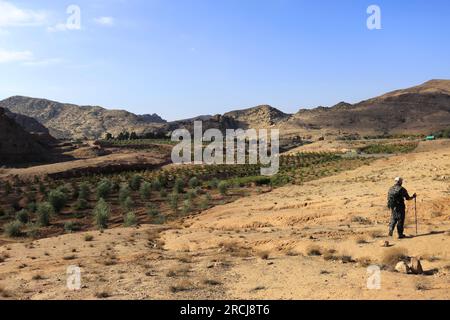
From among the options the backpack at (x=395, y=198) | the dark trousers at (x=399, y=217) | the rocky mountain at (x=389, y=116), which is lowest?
the dark trousers at (x=399, y=217)

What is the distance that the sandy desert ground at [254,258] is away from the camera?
845 centimetres

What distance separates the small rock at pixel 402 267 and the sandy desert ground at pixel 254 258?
0.97 ft

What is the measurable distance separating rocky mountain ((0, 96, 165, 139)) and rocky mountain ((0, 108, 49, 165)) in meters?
60.3

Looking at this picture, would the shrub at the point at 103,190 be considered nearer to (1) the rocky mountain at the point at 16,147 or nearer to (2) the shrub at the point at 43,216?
(2) the shrub at the point at 43,216

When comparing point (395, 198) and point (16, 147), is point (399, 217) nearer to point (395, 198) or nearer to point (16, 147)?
point (395, 198)

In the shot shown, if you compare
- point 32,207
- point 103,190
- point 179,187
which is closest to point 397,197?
point 32,207

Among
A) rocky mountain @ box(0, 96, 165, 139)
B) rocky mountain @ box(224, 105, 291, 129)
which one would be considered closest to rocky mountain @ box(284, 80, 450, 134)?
rocky mountain @ box(224, 105, 291, 129)

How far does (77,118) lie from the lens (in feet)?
534

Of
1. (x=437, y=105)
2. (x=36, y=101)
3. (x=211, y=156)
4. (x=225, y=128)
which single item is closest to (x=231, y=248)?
(x=211, y=156)

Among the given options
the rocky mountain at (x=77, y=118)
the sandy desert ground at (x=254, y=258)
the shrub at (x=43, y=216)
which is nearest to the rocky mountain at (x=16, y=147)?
the shrub at (x=43, y=216)

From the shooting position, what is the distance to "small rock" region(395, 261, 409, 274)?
8805mm

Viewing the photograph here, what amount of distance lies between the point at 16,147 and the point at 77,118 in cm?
10656

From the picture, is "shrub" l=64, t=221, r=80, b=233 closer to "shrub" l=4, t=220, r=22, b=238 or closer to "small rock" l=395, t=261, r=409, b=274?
"shrub" l=4, t=220, r=22, b=238

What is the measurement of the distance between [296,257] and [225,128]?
10708 cm
